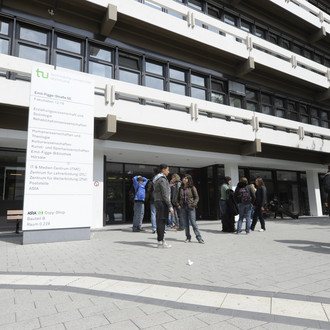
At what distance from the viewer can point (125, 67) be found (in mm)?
11547

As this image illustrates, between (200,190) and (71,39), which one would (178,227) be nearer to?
(200,190)

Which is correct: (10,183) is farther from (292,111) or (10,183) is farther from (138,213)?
(292,111)

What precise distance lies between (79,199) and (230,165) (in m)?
9.30

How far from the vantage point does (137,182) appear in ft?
29.8

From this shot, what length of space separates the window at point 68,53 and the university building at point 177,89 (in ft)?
0.13

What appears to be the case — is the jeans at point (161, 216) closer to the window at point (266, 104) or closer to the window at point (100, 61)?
the window at point (100, 61)

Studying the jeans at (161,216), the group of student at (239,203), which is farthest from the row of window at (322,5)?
the jeans at (161,216)

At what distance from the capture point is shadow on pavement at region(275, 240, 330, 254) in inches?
222

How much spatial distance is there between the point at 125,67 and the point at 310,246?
31.5 ft

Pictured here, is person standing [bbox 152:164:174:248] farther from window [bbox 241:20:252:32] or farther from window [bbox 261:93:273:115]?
window [bbox 241:20:252:32]

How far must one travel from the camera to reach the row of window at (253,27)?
14.3 m

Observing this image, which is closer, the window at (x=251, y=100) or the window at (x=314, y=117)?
the window at (x=251, y=100)

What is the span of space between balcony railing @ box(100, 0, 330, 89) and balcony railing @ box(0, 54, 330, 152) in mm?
3011

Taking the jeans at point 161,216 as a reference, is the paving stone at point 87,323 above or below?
below
